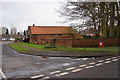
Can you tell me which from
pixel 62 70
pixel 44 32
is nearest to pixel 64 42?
pixel 62 70

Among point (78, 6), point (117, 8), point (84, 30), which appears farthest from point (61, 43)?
point (117, 8)

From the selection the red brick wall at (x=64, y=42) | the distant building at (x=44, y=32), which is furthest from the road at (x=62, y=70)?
the distant building at (x=44, y=32)

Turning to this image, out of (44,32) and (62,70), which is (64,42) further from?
(44,32)

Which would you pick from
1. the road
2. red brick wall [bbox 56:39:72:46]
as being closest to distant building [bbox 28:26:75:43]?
red brick wall [bbox 56:39:72:46]

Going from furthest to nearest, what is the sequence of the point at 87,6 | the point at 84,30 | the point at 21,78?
1. the point at 84,30
2. the point at 87,6
3. the point at 21,78

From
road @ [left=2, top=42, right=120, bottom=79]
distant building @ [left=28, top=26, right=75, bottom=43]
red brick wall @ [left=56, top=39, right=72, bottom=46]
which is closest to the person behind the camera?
road @ [left=2, top=42, right=120, bottom=79]

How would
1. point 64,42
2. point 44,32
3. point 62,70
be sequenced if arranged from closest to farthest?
point 62,70
point 64,42
point 44,32

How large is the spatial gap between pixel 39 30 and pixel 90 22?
28314 millimetres

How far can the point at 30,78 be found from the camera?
4863mm

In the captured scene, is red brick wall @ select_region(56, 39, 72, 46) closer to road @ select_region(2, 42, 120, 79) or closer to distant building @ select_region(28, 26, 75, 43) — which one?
road @ select_region(2, 42, 120, 79)

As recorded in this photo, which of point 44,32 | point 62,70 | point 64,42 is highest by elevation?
point 44,32

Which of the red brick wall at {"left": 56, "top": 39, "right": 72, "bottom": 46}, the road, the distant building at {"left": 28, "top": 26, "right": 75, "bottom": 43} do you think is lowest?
the road

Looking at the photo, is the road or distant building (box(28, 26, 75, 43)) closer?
the road

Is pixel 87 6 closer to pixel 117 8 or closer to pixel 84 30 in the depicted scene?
pixel 84 30
